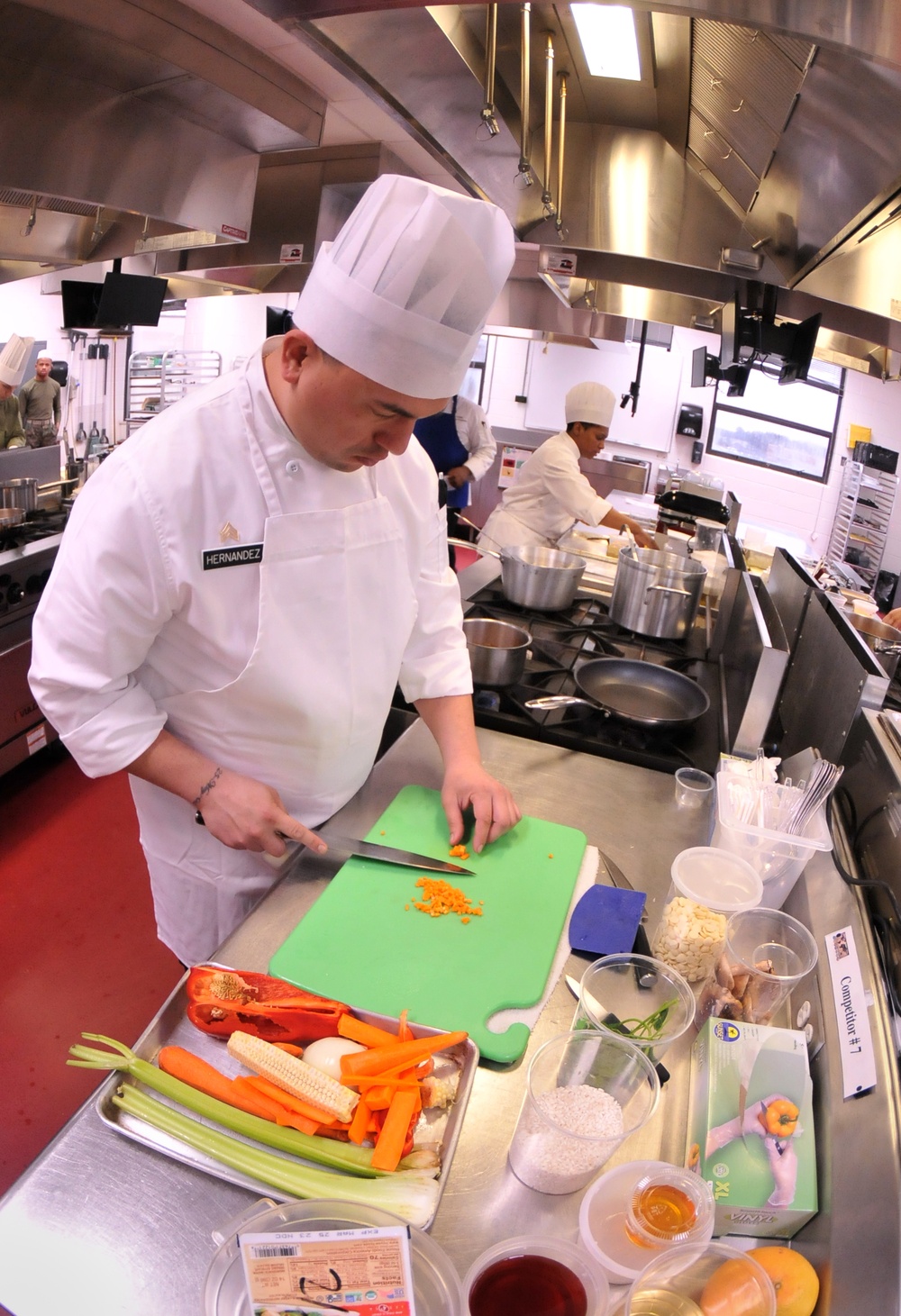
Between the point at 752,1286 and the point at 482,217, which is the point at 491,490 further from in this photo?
the point at 752,1286

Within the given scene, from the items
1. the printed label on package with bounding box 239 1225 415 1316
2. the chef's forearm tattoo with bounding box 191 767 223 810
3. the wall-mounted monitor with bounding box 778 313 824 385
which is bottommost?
the printed label on package with bounding box 239 1225 415 1316

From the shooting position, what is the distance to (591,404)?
458 centimetres

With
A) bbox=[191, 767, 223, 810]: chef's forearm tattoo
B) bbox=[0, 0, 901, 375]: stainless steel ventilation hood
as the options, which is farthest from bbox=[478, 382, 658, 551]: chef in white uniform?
Answer: bbox=[191, 767, 223, 810]: chef's forearm tattoo

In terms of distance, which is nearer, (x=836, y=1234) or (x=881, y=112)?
(x=836, y=1234)

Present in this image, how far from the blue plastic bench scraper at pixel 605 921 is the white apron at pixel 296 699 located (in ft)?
1.63

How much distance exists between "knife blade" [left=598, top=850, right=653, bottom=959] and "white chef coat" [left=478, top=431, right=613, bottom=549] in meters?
2.90

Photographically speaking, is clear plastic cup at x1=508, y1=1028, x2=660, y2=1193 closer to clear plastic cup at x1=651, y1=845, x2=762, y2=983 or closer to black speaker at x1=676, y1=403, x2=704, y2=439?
clear plastic cup at x1=651, y1=845, x2=762, y2=983

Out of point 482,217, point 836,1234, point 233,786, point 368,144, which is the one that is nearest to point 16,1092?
point 233,786

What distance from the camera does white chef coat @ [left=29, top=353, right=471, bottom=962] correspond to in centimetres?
114

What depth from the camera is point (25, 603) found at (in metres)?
3.24

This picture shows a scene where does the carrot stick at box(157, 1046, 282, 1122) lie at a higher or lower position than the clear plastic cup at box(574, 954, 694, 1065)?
lower

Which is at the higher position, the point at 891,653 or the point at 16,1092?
the point at 891,653

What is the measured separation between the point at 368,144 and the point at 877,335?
250cm

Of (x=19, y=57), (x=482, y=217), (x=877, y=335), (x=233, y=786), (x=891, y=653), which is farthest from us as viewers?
(x=877, y=335)
